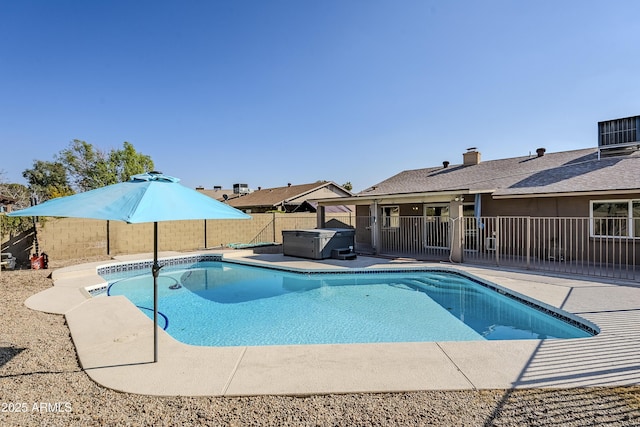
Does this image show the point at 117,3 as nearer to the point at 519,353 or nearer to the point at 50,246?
the point at 50,246

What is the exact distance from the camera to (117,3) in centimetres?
1120

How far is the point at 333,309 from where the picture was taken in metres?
8.32

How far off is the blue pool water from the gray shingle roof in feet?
16.2

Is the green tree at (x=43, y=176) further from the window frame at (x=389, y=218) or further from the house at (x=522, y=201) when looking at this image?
the window frame at (x=389, y=218)

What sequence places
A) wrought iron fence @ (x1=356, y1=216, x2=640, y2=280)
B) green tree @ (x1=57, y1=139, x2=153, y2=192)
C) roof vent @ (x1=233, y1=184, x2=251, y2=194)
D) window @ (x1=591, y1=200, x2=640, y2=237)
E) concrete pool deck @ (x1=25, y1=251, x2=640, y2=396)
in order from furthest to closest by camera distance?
roof vent @ (x1=233, y1=184, x2=251, y2=194)
green tree @ (x1=57, y1=139, x2=153, y2=192)
window @ (x1=591, y1=200, x2=640, y2=237)
wrought iron fence @ (x1=356, y1=216, x2=640, y2=280)
concrete pool deck @ (x1=25, y1=251, x2=640, y2=396)

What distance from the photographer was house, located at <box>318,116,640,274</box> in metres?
11.4

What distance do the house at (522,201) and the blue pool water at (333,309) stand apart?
11.9 ft

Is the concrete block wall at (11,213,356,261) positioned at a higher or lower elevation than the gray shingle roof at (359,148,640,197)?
lower

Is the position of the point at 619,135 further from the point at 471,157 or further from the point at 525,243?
the point at 471,157

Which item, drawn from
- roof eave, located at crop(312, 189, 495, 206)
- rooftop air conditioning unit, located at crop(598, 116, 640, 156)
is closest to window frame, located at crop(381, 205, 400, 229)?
roof eave, located at crop(312, 189, 495, 206)

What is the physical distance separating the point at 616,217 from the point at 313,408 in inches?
521

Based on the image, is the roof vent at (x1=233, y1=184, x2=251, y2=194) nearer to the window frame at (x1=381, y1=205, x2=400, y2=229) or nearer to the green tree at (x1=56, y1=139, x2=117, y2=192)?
the green tree at (x1=56, y1=139, x2=117, y2=192)

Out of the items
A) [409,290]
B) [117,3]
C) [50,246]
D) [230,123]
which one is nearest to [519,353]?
[409,290]

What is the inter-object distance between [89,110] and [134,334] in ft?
64.8
